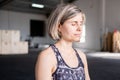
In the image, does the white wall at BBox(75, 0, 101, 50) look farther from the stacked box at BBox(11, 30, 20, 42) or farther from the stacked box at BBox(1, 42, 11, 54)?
the stacked box at BBox(1, 42, 11, 54)

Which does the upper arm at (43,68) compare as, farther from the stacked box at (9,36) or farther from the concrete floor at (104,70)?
the stacked box at (9,36)

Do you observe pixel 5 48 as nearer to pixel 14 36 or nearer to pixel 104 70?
pixel 14 36

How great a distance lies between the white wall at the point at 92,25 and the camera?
14148mm

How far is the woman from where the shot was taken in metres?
0.92

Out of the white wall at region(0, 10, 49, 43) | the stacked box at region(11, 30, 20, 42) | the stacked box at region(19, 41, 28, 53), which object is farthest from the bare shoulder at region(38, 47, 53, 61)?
the white wall at region(0, 10, 49, 43)

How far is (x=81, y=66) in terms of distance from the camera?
102cm

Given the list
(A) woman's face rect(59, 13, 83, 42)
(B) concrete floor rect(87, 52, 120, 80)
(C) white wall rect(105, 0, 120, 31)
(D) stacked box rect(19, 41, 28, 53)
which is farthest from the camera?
(C) white wall rect(105, 0, 120, 31)

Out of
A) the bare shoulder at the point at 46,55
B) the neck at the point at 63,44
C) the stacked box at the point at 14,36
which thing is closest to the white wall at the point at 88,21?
the stacked box at the point at 14,36

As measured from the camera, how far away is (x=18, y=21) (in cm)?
1891

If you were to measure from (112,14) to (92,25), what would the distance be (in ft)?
6.46

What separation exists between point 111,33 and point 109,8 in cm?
167

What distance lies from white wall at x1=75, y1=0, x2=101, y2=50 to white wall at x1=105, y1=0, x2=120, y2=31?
32.1 inches

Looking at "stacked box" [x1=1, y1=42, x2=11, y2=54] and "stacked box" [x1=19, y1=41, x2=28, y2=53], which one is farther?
"stacked box" [x1=19, y1=41, x2=28, y2=53]

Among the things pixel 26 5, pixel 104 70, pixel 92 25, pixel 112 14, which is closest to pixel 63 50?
pixel 104 70
